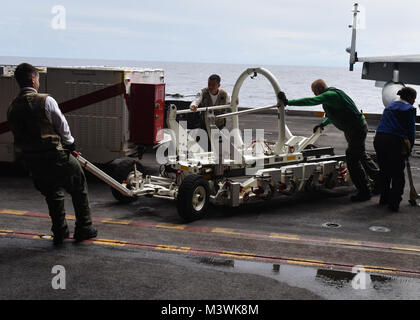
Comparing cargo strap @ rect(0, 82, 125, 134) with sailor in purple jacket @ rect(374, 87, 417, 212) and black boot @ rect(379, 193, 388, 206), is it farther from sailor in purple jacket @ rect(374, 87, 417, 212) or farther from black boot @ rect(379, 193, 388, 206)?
black boot @ rect(379, 193, 388, 206)

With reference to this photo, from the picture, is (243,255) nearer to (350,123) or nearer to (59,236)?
(59,236)

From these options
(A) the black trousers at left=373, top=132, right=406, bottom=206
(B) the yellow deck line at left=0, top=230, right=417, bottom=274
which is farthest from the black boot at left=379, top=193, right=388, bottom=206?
(B) the yellow deck line at left=0, top=230, right=417, bottom=274

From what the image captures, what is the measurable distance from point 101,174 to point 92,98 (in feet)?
12.9

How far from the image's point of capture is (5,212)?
28.7ft

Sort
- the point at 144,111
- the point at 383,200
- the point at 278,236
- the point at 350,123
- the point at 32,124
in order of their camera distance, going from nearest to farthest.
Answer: the point at 32,124
the point at 278,236
the point at 383,200
the point at 350,123
the point at 144,111

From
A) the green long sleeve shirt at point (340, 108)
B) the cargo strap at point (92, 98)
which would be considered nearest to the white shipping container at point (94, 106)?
the cargo strap at point (92, 98)

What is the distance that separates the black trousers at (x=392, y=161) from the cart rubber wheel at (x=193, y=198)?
3048mm

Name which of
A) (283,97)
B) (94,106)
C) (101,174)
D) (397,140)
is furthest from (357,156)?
(94,106)

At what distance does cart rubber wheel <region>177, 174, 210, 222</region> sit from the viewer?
8.15 m

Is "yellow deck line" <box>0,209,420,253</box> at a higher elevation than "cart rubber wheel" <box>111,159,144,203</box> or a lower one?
lower

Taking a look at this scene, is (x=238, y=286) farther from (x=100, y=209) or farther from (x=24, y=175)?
(x=24, y=175)

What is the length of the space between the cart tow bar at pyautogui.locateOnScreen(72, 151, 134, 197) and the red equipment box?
3026 millimetres

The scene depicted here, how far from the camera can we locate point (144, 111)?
11.4 metres

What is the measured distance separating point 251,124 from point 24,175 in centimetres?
1286
